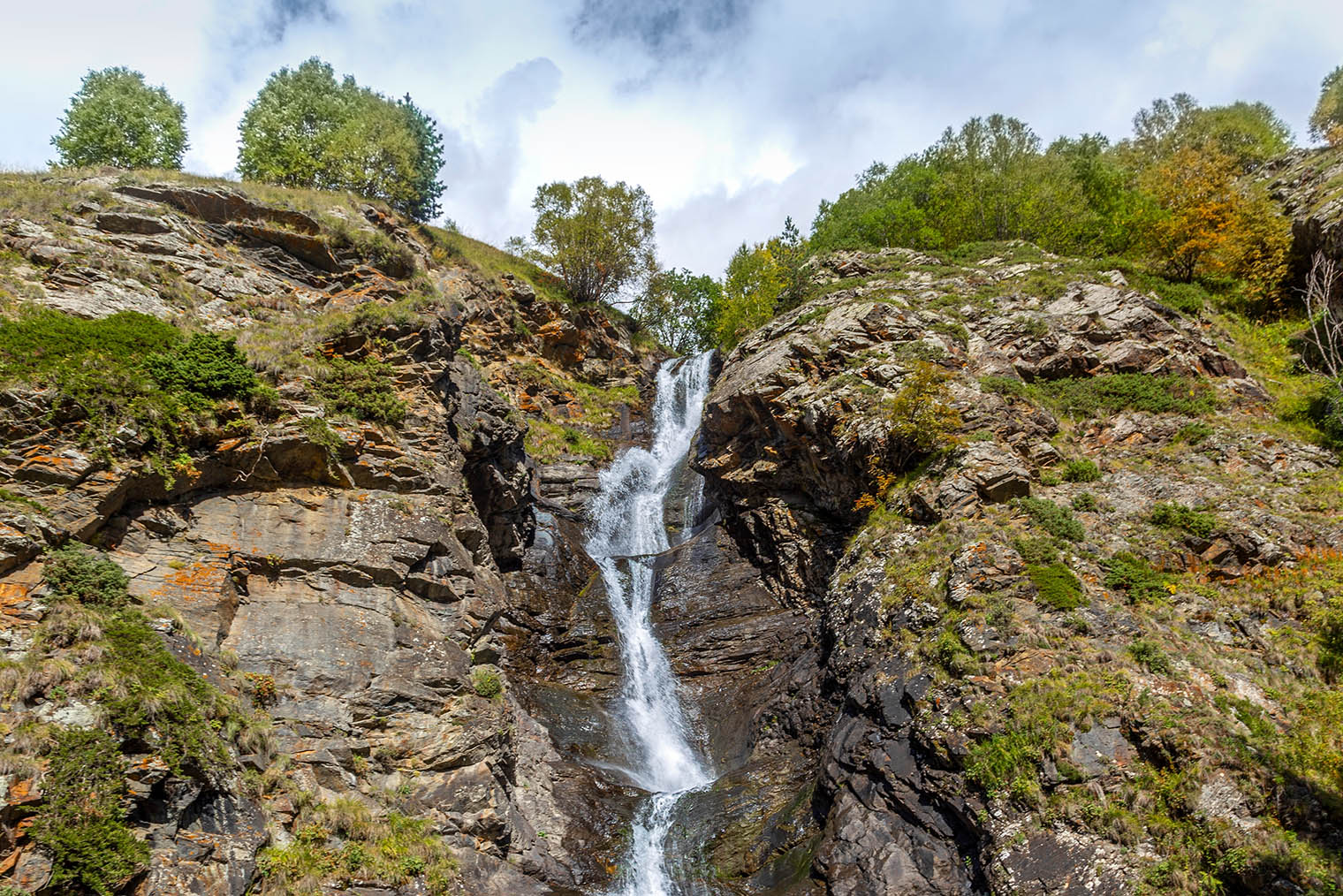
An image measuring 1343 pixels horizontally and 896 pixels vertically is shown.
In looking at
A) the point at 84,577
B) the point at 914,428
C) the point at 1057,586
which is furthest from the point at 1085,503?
the point at 84,577

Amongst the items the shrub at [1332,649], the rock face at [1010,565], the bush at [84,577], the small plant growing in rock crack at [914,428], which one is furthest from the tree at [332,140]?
the shrub at [1332,649]

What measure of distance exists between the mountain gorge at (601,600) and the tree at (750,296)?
434 inches

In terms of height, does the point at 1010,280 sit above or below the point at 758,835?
above

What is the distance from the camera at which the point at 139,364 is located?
46.5ft

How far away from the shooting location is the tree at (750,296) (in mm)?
36875

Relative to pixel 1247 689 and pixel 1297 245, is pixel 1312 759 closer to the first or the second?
pixel 1247 689

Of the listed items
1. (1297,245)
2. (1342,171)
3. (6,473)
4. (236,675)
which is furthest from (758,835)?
(1342,171)

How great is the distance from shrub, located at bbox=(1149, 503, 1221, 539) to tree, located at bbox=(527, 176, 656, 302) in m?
39.1

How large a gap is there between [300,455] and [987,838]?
1753 cm

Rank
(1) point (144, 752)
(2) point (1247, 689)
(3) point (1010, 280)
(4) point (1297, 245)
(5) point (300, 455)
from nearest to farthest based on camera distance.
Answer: (1) point (144, 752) → (2) point (1247, 689) → (5) point (300, 455) → (4) point (1297, 245) → (3) point (1010, 280)

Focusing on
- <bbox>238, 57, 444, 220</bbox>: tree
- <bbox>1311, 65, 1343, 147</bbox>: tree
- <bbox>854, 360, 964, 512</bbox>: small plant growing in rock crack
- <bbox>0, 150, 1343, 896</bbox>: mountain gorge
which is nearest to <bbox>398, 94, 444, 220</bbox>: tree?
<bbox>238, 57, 444, 220</bbox>: tree

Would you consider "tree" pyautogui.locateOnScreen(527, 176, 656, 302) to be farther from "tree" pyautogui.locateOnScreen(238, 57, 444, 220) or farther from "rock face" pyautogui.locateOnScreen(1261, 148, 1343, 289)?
"rock face" pyautogui.locateOnScreen(1261, 148, 1343, 289)

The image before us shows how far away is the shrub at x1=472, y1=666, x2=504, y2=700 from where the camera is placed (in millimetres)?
16469

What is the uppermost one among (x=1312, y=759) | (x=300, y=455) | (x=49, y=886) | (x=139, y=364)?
(x=139, y=364)
